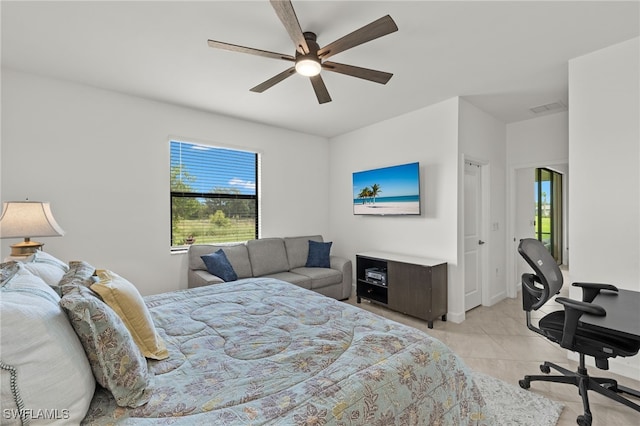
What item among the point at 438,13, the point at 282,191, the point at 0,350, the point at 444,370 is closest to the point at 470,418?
the point at 444,370

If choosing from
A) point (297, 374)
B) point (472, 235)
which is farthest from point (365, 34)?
point (472, 235)

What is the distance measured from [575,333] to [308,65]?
2.56 m

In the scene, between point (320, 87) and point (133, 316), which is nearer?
point (133, 316)

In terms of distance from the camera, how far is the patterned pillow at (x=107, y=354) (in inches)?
39.4

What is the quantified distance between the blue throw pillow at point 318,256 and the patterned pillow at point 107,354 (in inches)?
133

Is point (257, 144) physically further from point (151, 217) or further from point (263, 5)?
point (263, 5)

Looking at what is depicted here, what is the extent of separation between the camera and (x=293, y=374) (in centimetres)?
117

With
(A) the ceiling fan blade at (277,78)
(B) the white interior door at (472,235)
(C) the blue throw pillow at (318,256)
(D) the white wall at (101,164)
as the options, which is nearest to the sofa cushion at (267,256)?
(C) the blue throw pillow at (318,256)

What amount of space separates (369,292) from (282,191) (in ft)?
6.81

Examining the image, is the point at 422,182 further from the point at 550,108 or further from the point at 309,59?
the point at 309,59

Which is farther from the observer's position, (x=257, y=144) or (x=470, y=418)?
(x=257, y=144)

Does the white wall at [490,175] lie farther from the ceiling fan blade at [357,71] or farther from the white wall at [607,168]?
the ceiling fan blade at [357,71]

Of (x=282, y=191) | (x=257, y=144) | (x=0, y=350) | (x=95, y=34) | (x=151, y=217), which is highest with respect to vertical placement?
(x=95, y=34)

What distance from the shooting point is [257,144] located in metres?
4.44
